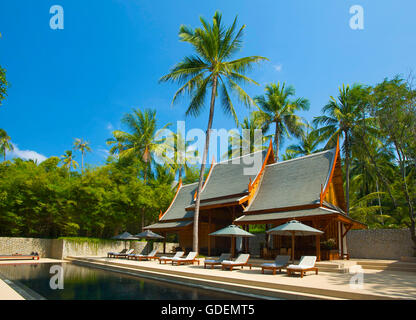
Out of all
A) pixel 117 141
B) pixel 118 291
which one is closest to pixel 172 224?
pixel 118 291

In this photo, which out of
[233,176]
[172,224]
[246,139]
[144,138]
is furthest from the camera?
[246,139]

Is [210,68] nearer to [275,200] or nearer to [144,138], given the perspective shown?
[275,200]

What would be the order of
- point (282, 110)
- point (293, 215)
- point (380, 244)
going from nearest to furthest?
point (293, 215) → point (380, 244) → point (282, 110)

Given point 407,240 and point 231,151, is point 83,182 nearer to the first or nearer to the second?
point 231,151

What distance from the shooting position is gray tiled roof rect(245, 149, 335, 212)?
15884mm

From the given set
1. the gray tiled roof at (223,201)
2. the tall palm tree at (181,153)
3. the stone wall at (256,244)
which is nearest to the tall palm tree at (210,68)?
the gray tiled roof at (223,201)

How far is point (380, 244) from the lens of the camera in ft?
62.1

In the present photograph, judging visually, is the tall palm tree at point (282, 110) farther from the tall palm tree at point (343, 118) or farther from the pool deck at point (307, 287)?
the pool deck at point (307, 287)

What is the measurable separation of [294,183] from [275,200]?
1.56 m

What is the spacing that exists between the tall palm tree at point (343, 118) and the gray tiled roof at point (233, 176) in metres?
9.03

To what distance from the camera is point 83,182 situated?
25859 mm

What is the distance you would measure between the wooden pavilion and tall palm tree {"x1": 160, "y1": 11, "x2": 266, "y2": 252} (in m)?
2.81
